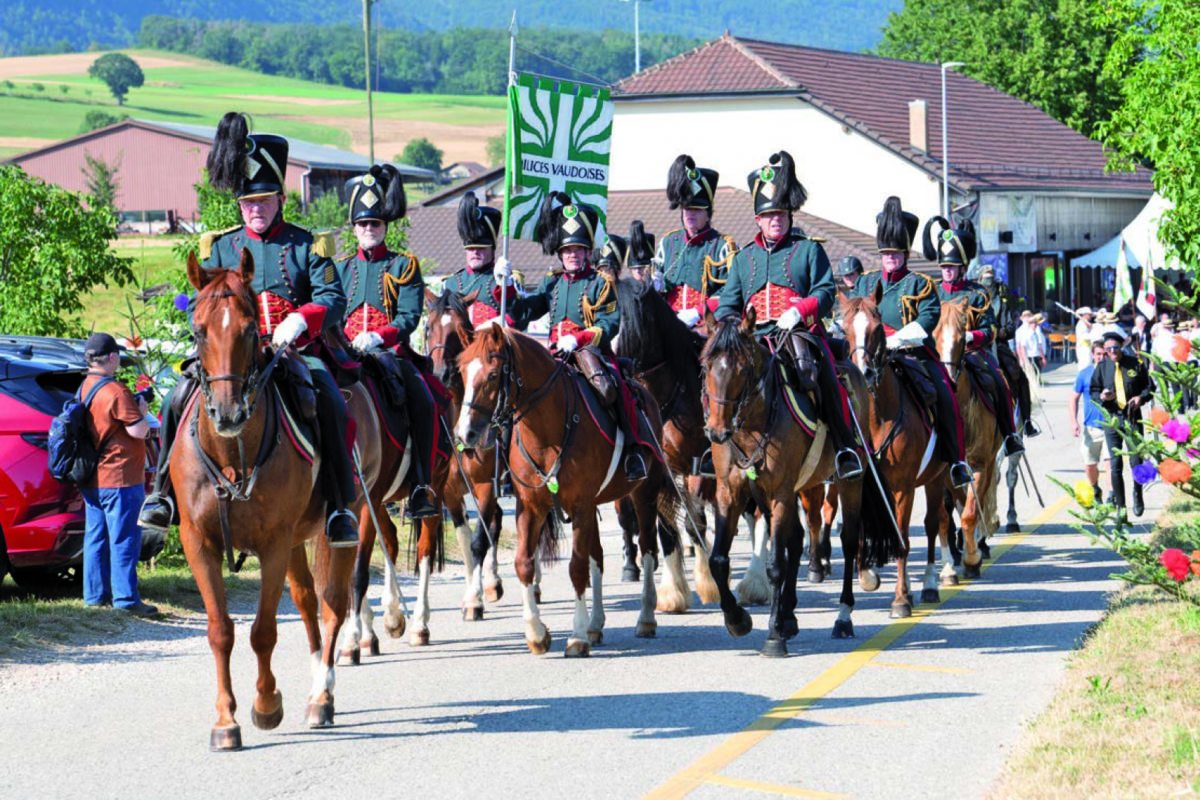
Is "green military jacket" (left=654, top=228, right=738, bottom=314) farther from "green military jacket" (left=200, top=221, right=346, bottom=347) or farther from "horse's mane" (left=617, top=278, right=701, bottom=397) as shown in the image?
"green military jacket" (left=200, top=221, right=346, bottom=347)

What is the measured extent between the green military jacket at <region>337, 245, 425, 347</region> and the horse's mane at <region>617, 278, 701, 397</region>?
4.81 feet

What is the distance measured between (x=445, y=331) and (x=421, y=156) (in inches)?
4667

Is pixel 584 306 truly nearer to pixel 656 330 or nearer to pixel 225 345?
pixel 656 330

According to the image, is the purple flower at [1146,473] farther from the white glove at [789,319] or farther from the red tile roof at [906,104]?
the red tile roof at [906,104]

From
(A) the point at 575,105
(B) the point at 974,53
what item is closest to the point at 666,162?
(B) the point at 974,53

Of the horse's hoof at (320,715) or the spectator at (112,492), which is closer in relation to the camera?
the horse's hoof at (320,715)

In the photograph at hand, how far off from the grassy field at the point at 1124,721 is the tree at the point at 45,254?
11550mm

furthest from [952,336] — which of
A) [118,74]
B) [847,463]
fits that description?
[118,74]

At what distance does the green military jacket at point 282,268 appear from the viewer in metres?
9.22

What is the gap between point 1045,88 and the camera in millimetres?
65688

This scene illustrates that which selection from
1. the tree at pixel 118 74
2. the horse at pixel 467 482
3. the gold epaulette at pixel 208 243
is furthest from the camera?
the tree at pixel 118 74

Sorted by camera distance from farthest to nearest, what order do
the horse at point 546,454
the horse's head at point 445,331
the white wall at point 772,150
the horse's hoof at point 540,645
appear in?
the white wall at point 772,150, the horse's head at point 445,331, the horse's hoof at point 540,645, the horse at point 546,454

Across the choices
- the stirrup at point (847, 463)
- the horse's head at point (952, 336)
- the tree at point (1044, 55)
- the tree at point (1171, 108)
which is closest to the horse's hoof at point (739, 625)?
the stirrup at point (847, 463)

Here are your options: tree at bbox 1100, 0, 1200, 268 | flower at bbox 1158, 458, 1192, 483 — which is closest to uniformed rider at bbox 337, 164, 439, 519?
flower at bbox 1158, 458, 1192, 483
